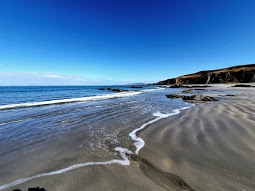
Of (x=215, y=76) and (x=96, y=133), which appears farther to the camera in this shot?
(x=215, y=76)

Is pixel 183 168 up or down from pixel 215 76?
down

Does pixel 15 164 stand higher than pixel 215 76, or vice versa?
pixel 215 76

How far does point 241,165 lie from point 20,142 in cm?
658

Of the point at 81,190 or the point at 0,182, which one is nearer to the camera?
the point at 81,190

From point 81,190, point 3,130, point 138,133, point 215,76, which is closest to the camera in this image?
point 81,190

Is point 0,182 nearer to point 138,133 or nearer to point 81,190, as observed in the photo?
point 81,190

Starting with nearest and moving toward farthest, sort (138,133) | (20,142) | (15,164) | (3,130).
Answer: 1. (15,164)
2. (20,142)
3. (138,133)
4. (3,130)

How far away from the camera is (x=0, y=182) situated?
7.48 ft

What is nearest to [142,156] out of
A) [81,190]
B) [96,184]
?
[96,184]

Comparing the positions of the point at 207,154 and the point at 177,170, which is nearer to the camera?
the point at 177,170

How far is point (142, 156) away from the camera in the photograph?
3.10m

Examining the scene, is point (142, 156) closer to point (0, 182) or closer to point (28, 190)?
point (28, 190)

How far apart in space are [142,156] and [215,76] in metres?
102

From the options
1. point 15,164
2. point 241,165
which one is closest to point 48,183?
point 15,164
